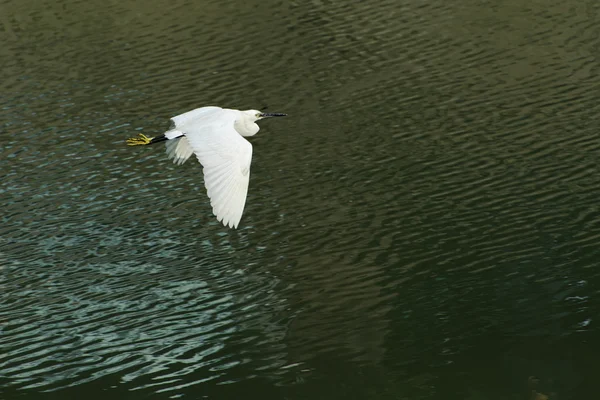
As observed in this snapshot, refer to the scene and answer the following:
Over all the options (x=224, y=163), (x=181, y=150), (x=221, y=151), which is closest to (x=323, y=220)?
(x=181, y=150)

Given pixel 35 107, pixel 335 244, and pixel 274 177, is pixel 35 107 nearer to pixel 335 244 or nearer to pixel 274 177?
pixel 274 177

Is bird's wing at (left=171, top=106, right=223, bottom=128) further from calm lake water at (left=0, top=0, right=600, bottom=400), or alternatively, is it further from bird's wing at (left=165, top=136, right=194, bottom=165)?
calm lake water at (left=0, top=0, right=600, bottom=400)

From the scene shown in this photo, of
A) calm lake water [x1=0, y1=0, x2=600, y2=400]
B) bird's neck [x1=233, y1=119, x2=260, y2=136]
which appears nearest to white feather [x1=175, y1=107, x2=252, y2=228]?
bird's neck [x1=233, y1=119, x2=260, y2=136]

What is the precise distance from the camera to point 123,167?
1645 centimetres

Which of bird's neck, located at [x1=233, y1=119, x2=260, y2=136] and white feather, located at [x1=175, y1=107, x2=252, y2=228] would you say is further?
bird's neck, located at [x1=233, y1=119, x2=260, y2=136]

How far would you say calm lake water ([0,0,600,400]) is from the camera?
10086mm

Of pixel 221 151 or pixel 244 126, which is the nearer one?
pixel 221 151

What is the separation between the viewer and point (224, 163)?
9547 millimetres

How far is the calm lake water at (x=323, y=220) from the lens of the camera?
33.1 ft

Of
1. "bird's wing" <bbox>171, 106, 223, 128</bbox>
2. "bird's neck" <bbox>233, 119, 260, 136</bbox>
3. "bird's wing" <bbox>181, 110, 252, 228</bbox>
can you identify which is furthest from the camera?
"bird's neck" <bbox>233, 119, 260, 136</bbox>

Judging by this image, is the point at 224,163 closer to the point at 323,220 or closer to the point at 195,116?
the point at 195,116

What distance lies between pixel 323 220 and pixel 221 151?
4059mm

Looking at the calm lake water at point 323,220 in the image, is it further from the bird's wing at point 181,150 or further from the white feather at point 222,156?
the white feather at point 222,156

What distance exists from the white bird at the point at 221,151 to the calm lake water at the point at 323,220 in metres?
1.81
